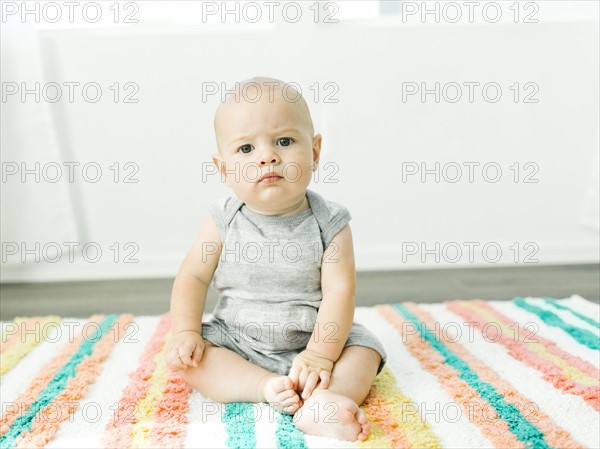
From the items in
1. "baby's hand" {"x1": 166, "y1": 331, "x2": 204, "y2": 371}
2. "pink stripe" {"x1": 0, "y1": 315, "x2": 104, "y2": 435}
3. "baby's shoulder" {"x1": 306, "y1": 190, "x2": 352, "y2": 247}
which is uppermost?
"baby's shoulder" {"x1": 306, "y1": 190, "x2": 352, "y2": 247}

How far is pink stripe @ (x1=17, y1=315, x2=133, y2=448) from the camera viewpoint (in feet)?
2.74

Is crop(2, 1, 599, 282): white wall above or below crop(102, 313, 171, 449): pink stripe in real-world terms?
above

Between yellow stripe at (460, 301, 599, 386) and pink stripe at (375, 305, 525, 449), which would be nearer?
pink stripe at (375, 305, 525, 449)

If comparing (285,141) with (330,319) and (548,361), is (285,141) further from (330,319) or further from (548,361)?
(548,361)

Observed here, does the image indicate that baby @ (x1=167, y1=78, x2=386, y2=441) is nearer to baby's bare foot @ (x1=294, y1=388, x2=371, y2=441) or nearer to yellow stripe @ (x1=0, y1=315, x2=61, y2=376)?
baby's bare foot @ (x1=294, y1=388, x2=371, y2=441)

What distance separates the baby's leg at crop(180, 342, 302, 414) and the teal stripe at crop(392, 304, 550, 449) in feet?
0.93

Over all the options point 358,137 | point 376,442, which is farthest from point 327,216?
point 358,137

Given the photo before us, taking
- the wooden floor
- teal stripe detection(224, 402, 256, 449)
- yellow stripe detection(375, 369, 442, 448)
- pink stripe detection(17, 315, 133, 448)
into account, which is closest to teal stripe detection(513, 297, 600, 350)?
the wooden floor

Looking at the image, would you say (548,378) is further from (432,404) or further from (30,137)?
(30,137)

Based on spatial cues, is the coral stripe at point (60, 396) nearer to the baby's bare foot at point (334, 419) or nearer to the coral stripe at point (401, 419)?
the baby's bare foot at point (334, 419)

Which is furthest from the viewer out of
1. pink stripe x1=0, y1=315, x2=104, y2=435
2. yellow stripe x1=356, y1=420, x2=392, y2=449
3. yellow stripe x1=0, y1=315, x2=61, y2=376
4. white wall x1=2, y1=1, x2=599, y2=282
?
white wall x1=2, y1=1, x2=599, y2=282

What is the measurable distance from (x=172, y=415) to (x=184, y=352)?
0.09 metres

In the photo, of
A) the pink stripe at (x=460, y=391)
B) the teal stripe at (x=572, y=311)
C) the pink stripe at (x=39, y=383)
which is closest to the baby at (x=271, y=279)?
the pink stripe at (x=460, y=391)

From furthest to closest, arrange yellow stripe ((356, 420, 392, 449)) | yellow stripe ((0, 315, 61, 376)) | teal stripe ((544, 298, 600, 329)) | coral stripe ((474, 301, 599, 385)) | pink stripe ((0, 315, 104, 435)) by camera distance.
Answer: teal stripe ((544, 298, 600, 329)) < yellow stripe ((0, 315, 61, 376)) < coral stripe ((474, 301, 599, 385)) < pink stripe ((0, 315, 104, 435)) < yellow stripe ((356, 420, 392, 449))
